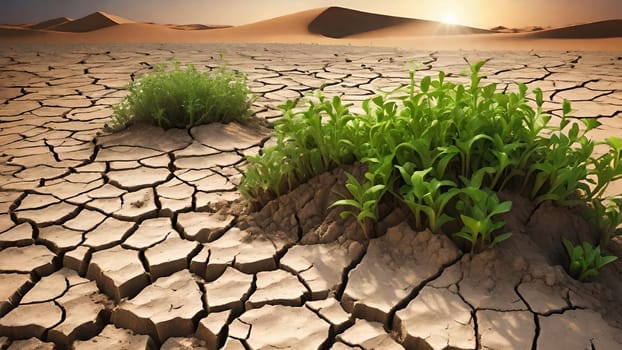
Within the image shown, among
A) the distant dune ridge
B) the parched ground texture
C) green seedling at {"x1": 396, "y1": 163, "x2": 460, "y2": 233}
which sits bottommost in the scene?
the parched ground texture

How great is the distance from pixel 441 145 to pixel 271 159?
0.77 meters

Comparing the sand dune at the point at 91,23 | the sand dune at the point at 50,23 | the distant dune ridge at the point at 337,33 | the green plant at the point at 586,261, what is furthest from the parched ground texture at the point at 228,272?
the sand dune at the point at 50,23

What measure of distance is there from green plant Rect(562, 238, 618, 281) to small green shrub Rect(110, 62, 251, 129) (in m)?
2.45

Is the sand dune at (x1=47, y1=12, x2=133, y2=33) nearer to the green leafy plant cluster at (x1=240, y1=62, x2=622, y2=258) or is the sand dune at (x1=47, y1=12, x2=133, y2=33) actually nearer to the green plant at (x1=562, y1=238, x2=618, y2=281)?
the green leafy plant cluster at (x1=240, y1=62, x2=622, y2=258)

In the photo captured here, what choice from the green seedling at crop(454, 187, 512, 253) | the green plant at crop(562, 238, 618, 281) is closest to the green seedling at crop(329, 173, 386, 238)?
the green seedling at crop(454, 187, 512, 253)

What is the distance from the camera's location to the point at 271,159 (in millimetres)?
2324

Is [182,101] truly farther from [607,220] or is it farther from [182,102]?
[607,220]

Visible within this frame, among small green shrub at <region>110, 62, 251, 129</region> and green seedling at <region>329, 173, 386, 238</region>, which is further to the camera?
small green shrub at <region>110, 62, 251, 129</region>

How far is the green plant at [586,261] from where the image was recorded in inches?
70.9

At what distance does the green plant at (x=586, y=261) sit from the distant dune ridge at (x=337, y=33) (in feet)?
26.2

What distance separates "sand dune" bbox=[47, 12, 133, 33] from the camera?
15.5 m

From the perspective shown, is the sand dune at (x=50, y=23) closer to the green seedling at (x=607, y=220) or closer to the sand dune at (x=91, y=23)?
the sand dune at (x=91, y=23)

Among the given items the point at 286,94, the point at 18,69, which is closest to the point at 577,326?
the point at 286,94

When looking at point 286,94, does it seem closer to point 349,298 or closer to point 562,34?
point 349,298
